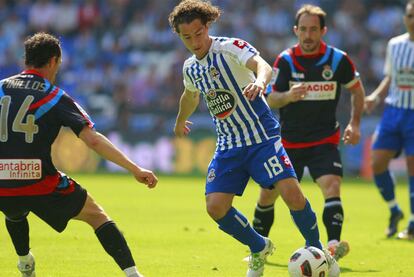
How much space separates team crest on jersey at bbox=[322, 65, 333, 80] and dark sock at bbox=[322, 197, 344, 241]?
1243mm

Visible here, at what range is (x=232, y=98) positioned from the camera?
7387mm

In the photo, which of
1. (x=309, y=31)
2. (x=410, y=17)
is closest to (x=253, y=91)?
(x=309, y=31)

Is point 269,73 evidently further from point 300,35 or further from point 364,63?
point 364,63

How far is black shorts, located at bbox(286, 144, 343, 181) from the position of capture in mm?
8906

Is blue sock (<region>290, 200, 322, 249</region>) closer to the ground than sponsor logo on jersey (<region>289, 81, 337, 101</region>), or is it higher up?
closer to the ground

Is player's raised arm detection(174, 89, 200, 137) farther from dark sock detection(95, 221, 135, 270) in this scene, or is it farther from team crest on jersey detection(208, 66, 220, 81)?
dark sock detection(95, 221, 135, 270)

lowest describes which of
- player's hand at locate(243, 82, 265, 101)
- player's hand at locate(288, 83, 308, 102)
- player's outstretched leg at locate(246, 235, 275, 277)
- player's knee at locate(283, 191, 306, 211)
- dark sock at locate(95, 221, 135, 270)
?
player's outstretched leg at locate(246, 235, 275, 277)

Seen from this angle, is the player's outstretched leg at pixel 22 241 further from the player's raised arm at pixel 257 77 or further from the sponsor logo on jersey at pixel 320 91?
the sponsor logo on jersey at pixel 320 91

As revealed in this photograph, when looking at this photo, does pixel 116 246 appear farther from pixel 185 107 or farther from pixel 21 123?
pixel 185 107

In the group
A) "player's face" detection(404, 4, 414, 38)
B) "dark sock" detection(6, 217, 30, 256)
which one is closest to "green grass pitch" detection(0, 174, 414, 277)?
"dark sock" detection(6, 217, 30, 256)

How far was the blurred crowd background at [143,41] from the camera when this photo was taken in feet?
72.0

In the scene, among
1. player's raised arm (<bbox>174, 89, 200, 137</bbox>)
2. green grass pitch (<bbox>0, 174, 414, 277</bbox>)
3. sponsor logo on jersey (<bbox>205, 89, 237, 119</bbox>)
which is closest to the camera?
sponsor logo on jersey (<bbox>205, 89, 237, 119</bbox>)

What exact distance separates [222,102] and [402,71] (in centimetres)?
457

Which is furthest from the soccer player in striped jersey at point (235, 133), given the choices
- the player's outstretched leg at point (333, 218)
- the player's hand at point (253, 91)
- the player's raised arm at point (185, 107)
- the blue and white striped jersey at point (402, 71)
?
the blue and white striped jersey at point (402, 71)
